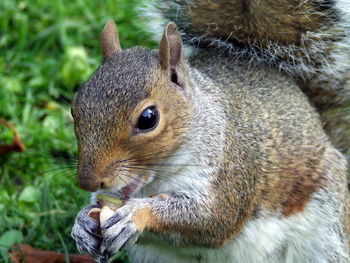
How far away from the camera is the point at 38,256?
2.40 m

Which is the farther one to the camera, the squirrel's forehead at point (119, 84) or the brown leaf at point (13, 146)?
the brown leaf at point (13, 146)

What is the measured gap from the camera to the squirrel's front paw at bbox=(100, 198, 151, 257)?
1.90m

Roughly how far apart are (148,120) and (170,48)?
0.25 meters

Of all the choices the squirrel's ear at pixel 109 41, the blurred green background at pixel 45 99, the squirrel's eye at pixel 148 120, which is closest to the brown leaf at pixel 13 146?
the blurred green background at pixel 45 99

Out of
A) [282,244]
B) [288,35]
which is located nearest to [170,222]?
[282,244]

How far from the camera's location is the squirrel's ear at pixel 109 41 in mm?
2127

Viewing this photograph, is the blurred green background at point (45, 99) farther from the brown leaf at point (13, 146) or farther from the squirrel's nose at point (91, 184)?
the squirrel's nose at point (91, 184)

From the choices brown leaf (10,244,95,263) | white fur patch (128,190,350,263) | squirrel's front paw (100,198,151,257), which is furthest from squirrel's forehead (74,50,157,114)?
brown leaf (10,244,95,263)

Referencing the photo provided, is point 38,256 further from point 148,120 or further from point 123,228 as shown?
point 148,120

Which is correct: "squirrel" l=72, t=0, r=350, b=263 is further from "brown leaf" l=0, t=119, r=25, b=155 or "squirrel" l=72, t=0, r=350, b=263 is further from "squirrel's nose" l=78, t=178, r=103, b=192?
"brown leaf" l=0, t=119, r=25, b=155

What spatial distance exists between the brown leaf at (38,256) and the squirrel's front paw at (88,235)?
17.5 inches

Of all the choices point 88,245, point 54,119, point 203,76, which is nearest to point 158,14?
point 203,76

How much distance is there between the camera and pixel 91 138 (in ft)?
6.01

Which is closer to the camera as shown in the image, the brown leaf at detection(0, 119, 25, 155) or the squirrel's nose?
the squirrel's nose
